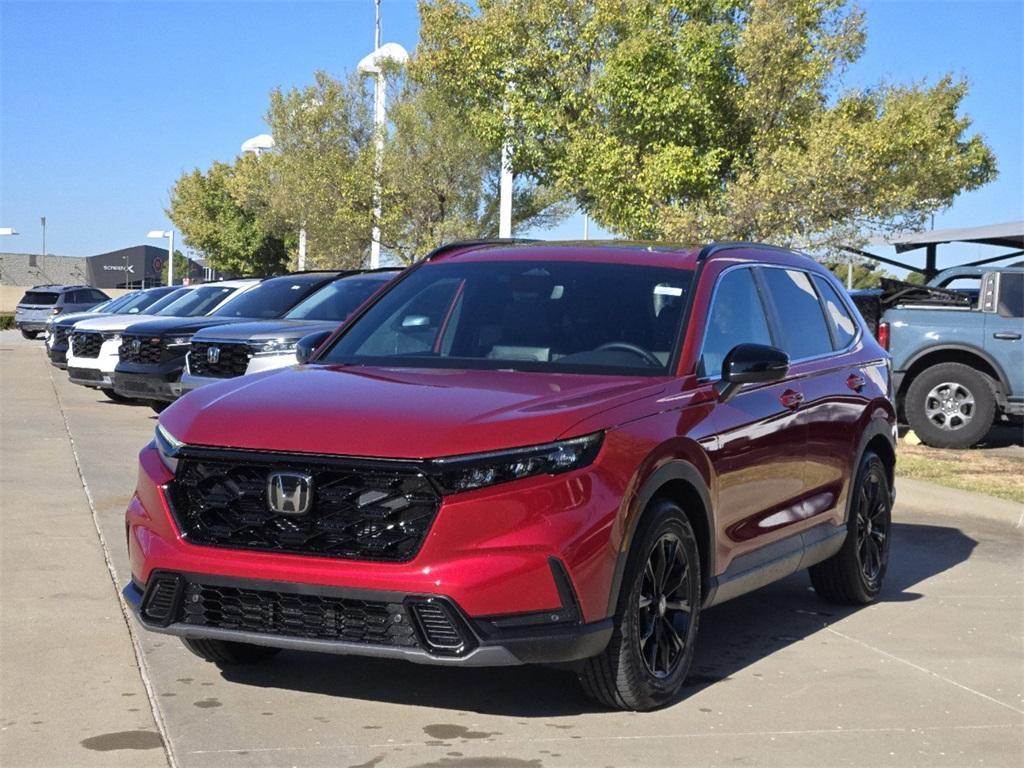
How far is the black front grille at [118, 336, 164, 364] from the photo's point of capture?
1689 centimetres

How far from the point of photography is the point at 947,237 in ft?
63.2

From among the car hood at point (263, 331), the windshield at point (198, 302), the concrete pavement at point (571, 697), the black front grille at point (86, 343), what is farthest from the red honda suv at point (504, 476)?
the windshield at point (198, 302)

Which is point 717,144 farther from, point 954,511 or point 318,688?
point 318,688

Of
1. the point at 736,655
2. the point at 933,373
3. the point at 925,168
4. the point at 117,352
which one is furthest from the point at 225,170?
the point at 736,655

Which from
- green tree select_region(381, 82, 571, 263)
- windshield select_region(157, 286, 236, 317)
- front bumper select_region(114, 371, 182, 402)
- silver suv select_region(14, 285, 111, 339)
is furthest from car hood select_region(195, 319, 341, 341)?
silver suv select_region(14, 285, 111, 339)

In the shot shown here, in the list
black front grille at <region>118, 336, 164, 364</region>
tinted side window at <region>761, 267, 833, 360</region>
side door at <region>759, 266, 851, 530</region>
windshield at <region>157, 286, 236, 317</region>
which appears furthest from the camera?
windshield at <region>157, 286, 236, 317</region>

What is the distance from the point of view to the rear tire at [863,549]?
25.1 feet

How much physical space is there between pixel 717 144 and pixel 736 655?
61.4 feet

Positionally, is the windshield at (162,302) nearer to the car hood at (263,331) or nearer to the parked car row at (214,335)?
the parked car row at (214,335)

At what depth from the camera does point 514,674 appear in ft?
20.2

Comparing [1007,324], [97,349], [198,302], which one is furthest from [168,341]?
[1007,324]

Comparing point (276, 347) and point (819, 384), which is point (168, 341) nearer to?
point (276, 347)

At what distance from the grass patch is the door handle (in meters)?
5.39

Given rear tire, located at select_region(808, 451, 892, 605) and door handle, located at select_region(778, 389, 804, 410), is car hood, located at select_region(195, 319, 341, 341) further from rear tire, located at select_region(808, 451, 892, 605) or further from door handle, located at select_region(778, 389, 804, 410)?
door handle, located at select_region(778, 389, 804, 410)
